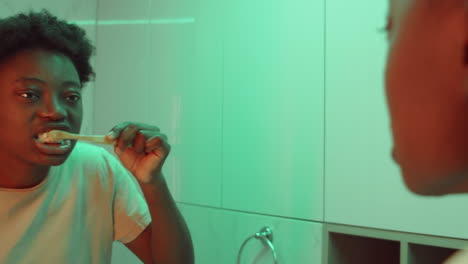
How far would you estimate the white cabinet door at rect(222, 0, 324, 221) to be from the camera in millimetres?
1159

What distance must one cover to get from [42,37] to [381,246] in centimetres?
98

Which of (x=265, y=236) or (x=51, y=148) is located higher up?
(x=51, y=148)

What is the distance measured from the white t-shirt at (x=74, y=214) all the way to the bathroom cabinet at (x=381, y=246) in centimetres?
45

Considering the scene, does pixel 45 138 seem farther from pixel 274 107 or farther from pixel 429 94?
pixel 429 94

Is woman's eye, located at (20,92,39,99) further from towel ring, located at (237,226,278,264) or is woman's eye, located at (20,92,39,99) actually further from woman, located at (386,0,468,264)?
woman, located at (386,0,468,264)

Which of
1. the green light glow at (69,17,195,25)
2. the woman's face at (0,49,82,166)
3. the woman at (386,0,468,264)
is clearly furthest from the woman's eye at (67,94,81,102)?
the woman at (386,0,468,264)

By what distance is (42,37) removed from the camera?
97cm

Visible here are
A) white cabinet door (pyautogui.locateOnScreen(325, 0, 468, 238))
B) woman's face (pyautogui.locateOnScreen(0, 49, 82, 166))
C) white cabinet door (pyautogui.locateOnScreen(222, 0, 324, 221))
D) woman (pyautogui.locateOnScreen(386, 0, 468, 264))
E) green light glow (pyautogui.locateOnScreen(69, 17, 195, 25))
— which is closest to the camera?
woman (pyautogui.locateOnScreen(386, 0, 468, 264))

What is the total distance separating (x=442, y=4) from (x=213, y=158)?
3.61 ft

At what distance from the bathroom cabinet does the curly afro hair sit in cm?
70

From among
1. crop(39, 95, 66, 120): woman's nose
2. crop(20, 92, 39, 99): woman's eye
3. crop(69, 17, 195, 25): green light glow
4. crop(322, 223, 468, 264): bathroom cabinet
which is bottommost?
crop(322, 223, 468, 264): bathroom cabinet

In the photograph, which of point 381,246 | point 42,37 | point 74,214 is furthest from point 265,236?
point 42,37

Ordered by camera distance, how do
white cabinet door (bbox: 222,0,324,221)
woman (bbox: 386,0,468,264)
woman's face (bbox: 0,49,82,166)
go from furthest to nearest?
white cabinet door (bbox: 222,0,324,221) < woman's face (bbox: 0,49,82,166) < woman (bbox: 386,0,468,264)

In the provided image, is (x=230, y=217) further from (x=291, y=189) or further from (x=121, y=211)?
(x=121, y=211)
